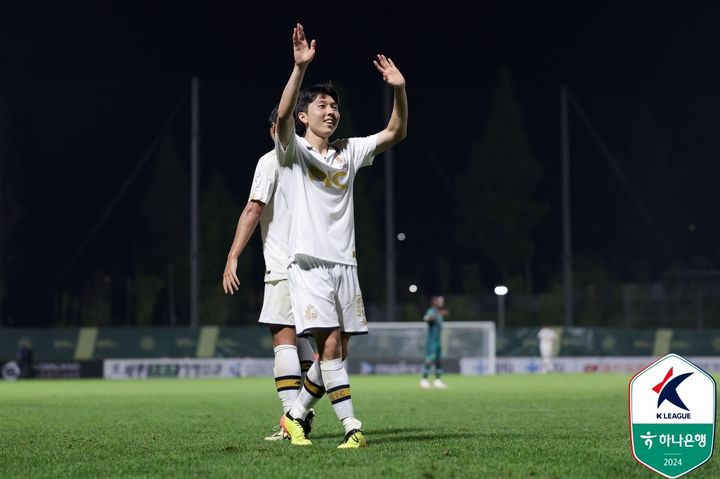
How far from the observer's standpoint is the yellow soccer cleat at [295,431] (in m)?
8.84

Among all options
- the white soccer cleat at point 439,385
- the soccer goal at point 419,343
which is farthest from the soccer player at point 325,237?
the soccer goal at point 419,343

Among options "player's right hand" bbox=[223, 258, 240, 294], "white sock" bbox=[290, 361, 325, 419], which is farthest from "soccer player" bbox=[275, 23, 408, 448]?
"player's right hand" bbox=[223, 258, 240, 294]

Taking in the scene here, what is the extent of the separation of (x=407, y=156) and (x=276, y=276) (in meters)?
52.1

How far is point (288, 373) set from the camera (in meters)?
9.85

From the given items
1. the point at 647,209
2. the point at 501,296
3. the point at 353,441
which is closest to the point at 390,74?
the point at 353,441

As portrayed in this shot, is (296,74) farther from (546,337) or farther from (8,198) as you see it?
(8,198)

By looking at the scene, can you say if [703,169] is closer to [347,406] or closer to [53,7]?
[53,7]

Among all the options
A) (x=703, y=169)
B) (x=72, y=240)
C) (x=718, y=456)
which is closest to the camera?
(x=718, y=456)

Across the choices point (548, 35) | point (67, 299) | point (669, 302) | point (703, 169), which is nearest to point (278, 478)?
point (669, 302)

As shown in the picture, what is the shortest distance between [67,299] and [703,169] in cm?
3409

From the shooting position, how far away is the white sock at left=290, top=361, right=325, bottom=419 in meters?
9.12

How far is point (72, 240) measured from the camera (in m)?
65.9

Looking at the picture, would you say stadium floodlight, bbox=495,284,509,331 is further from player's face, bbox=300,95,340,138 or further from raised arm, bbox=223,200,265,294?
player's face, bbox=300,95,340,138

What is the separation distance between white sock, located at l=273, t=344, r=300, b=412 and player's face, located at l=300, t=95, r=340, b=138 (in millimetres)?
1909
